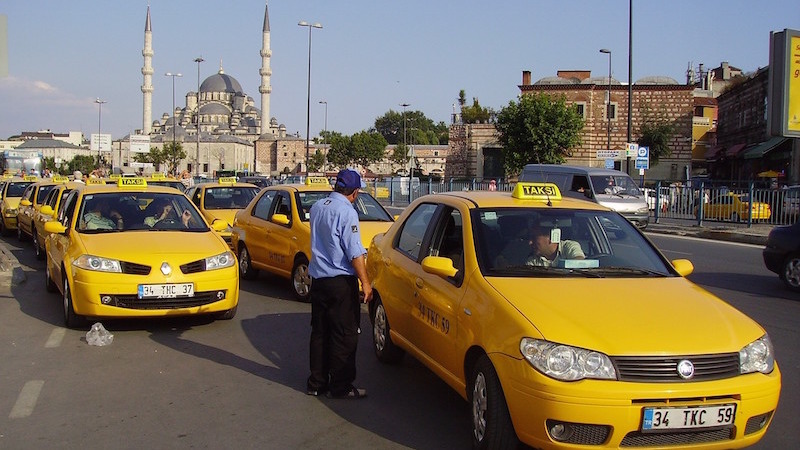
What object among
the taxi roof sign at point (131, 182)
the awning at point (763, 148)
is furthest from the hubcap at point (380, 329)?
the awning at point (763, 148)

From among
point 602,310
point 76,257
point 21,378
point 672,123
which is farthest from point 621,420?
point 672,123

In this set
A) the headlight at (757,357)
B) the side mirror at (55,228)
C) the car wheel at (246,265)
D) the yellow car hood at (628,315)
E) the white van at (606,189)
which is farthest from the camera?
the white van at (606,189)

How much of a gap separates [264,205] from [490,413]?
7.69 meters

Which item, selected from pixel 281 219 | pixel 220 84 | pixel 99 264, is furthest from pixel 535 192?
pixel 220 84

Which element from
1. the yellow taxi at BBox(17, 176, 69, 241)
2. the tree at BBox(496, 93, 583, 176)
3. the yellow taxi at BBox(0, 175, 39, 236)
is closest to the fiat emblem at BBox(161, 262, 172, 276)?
the yellow taxi at BBox(17, 176, 69, 241)

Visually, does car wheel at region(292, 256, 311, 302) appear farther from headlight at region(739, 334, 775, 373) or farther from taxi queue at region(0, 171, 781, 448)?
headlight at region(739, 334, 775, 373)

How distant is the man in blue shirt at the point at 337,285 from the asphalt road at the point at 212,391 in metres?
0.24

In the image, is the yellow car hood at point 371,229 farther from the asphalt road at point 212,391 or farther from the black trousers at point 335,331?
the black trousers at point 335,331

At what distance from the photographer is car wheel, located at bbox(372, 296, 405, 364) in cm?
628

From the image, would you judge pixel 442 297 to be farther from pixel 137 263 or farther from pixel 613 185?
pixel 613 185

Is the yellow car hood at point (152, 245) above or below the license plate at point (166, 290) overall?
above

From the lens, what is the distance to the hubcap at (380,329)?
633cm

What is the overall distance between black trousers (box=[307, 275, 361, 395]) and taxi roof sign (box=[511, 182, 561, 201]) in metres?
1.37

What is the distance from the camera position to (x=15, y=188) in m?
21.3
